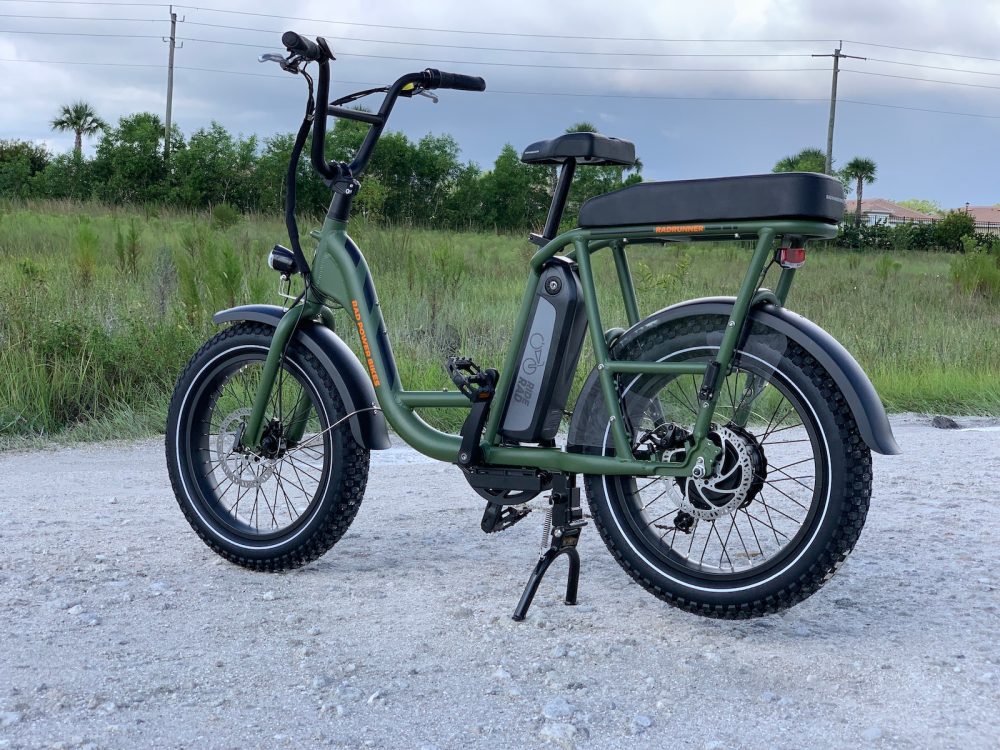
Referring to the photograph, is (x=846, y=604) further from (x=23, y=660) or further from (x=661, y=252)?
(x=661, y=252)

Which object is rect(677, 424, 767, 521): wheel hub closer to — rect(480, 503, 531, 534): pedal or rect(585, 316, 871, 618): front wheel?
rect(585, 316, 871, 618): front wheel

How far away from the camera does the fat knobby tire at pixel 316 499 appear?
371 cm

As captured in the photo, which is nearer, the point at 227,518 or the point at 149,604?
the point at 149,604

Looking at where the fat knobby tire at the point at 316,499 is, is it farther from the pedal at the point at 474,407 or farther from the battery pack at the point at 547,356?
the battery pack at the point at 547,356

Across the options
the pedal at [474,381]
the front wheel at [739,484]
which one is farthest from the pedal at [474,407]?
the front wheel at [739,484]

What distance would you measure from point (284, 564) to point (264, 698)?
1.06m

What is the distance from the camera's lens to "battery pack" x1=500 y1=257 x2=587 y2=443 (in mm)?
3326

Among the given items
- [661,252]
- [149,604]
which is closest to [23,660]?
[149,604]

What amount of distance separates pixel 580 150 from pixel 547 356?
642mm

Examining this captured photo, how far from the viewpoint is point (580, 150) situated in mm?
3162

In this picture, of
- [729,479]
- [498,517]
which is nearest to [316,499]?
[498,517]

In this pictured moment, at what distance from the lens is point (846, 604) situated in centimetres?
349

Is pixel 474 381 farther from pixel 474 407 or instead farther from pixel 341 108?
pixel 341 108

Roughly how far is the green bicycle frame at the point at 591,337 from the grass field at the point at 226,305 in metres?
2.89
